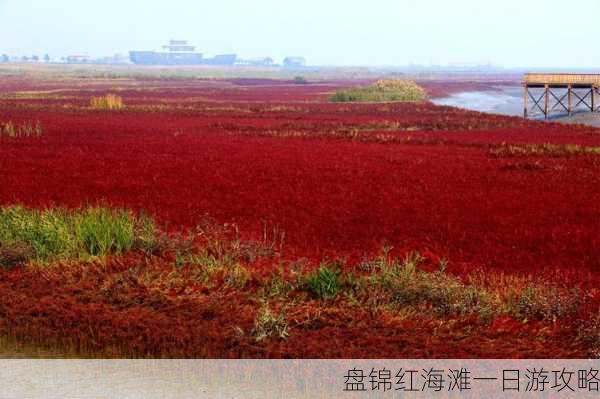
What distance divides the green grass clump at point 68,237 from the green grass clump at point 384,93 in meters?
66.2

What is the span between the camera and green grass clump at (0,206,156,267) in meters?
11.9

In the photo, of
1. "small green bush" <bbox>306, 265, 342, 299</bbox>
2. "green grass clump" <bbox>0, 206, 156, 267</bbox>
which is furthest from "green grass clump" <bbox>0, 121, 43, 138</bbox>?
"small green bush" <bbox>306, 265, 342, 299</bbox>

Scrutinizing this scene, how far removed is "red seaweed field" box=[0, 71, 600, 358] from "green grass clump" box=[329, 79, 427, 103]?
48498 mm

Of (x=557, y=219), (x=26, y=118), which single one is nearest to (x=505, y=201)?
(x=557, y=219)

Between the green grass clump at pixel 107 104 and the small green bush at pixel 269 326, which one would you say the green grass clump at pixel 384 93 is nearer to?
the green grass clump at pixel 107 104

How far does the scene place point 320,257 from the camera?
1253 cm

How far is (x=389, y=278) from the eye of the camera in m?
10.4

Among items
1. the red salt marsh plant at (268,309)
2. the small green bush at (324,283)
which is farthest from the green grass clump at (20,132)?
the small green bush at (324,283)

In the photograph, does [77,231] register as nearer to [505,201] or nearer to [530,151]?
[505,201]

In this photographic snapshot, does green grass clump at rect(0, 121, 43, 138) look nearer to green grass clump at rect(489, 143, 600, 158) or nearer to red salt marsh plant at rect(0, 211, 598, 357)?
green grass clump at rect(489, 143, 600, 158)

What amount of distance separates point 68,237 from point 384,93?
233ft

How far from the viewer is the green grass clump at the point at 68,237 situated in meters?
11.9

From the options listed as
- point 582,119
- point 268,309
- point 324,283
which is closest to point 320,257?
point 324,283

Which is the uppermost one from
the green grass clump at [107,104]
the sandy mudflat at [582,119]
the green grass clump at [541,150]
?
the green grass clump at [541,150]
